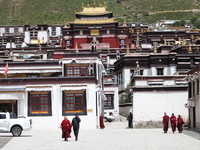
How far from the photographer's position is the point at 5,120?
31719 mm

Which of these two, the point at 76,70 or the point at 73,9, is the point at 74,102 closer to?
the point at 76,70

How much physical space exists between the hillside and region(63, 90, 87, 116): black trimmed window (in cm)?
12102

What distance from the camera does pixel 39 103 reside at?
41750 millimetres

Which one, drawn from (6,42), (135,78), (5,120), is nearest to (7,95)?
(5,120)

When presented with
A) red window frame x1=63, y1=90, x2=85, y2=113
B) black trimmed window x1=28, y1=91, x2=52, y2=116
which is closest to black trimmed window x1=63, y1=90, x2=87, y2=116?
red window frame x1=63, y1=90, x2=85, y2=113

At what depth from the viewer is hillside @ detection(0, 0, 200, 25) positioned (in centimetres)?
16738

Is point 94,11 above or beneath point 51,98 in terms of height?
above

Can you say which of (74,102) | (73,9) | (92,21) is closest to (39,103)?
Result: (74,102)

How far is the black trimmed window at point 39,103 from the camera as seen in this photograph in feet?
136

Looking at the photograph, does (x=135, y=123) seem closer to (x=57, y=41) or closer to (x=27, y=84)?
(x=27, y=84)

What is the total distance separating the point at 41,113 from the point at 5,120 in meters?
9.82

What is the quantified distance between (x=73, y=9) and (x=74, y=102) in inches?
5555

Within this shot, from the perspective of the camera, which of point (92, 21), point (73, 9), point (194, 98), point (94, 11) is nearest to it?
point (194, 98)

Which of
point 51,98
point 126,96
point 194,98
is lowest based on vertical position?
point 194,98
